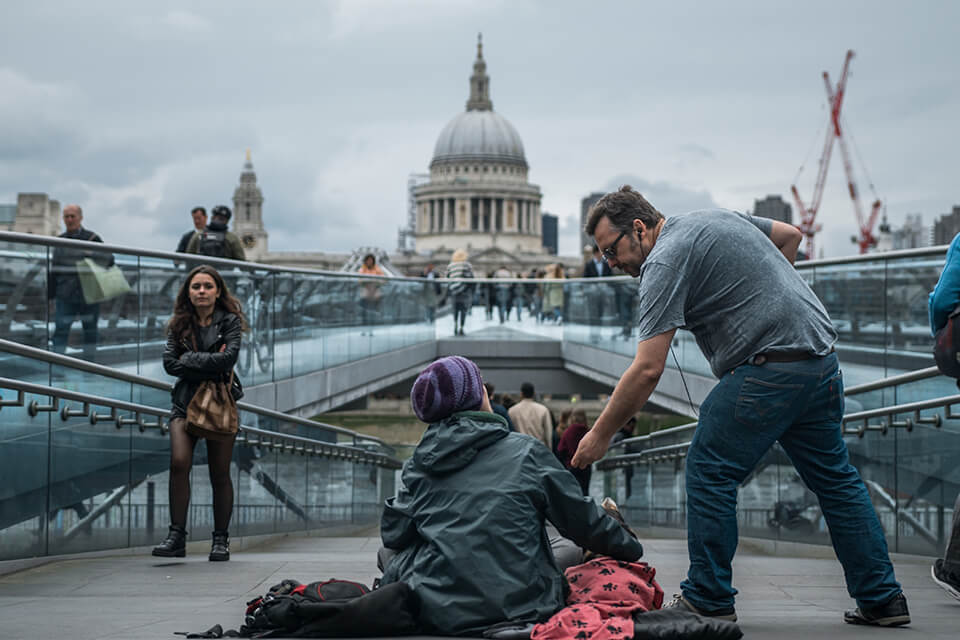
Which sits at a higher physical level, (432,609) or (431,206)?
(431,206)

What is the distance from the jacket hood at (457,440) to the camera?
3975 mm

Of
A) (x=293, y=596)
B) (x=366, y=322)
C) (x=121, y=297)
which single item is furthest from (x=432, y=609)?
(x=366, y=322)

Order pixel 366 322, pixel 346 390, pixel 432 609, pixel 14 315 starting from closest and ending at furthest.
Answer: pixel 432 609 < pixel 14 315 < pixel 346 390 < pixel 366 322

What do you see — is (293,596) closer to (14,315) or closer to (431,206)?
(14,315)

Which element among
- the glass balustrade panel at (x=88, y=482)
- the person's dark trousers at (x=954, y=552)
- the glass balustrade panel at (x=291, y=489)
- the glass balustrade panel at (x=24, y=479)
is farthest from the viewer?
the glass balustrade panel at (x=291, y=489)

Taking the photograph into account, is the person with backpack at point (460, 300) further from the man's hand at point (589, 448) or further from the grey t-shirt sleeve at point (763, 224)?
the man's hand at point (589, 448)

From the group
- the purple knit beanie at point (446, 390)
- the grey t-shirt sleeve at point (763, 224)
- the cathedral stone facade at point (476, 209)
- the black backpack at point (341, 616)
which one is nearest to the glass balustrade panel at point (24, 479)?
the black backpack at point (341, 616)

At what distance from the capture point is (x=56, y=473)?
670 cm

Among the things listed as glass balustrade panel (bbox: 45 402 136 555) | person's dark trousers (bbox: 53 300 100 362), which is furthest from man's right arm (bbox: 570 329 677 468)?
person's dark trousers (bbox: 53 300 100 362)

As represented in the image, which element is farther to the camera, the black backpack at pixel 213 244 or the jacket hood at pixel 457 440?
the black backpack at pixel 213 244

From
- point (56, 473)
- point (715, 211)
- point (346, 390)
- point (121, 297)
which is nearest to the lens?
point (715, 211)

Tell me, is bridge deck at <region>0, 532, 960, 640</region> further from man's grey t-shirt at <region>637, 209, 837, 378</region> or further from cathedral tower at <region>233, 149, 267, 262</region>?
cathedral tower at <region>233, 149, 267, 262</region>

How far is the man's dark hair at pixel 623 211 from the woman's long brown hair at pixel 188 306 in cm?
320

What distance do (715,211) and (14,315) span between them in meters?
4.68
